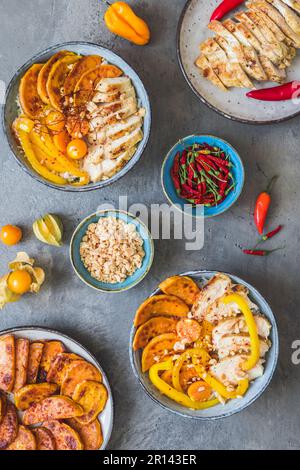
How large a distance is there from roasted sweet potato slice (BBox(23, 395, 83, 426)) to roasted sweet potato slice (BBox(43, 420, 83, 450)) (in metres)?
0.04

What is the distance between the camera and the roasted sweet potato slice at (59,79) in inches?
111

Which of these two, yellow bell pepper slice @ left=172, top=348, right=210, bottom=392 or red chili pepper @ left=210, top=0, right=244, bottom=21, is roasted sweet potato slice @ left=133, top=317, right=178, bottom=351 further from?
red chili pepper @ left=210, top=0, right=244, bottom=21

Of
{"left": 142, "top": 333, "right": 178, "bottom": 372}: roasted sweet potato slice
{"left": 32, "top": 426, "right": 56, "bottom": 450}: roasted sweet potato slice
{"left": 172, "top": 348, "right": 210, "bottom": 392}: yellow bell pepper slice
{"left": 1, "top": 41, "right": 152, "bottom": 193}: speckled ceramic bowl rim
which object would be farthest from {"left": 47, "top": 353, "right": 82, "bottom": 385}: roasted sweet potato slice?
{"left": 1, "top": 41, "right": 152, "bottom": 193}: speckled ceramic bowl rim

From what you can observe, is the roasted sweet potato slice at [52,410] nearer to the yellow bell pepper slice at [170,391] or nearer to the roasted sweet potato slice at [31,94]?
the yellow bell pepper slice at [170,391]

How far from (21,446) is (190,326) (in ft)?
3.48

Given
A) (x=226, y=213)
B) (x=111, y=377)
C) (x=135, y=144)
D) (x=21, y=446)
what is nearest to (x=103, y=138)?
(x=135, y=144)

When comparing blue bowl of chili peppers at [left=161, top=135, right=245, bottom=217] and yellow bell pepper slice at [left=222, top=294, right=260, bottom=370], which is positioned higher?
blue bowl of chili peppers at [left=161, top=135, right=245, bottom=217]

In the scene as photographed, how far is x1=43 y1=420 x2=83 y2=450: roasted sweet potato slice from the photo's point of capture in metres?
2.90

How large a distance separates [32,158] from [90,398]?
126cm

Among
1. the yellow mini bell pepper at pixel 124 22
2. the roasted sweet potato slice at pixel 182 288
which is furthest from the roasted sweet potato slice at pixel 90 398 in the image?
the yellow mini bell pepper at pixel 124 22

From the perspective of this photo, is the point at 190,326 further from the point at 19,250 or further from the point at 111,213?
the point at 19,250

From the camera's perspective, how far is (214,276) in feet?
9.41

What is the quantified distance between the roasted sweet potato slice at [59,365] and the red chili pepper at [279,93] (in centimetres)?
166

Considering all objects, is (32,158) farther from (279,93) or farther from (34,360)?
(279,93)
